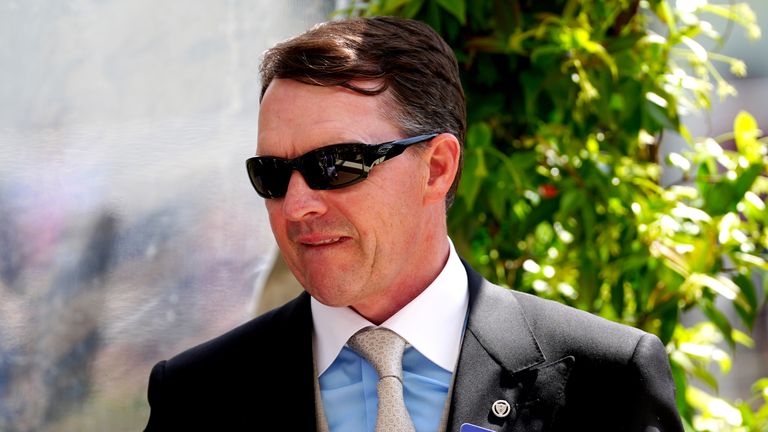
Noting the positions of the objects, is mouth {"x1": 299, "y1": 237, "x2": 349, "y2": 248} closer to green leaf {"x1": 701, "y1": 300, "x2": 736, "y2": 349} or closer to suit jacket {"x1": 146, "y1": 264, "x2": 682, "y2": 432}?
suit jacket {"x1": 146, "y1": 264, "x2": 682, "y2": 432}

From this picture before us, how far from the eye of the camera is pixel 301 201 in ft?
4.64

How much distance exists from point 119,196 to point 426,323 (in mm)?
997

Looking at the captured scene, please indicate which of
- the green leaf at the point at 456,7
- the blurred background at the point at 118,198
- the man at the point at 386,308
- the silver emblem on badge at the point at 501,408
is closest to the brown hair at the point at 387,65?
the man at the point at 386,308

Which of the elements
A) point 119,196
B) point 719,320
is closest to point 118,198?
point 119,196

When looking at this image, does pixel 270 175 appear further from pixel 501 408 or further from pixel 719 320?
pixel 719 320

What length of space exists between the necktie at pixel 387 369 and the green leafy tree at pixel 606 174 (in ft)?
2.47

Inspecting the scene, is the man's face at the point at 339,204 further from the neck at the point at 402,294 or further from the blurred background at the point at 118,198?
the blurred background at the point at 118,198

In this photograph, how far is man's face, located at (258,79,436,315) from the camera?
1.42 metres

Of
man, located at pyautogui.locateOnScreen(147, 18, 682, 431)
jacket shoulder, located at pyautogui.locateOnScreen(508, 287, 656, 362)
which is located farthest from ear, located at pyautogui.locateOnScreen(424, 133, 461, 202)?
jacket shoulder, located at pyautogui.locateOnScreen(508, 287, 656, 362)

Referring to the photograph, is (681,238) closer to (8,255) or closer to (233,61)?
(233,61)

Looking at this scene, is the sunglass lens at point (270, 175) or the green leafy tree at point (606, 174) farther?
the green leafy tree at point (606, 174)

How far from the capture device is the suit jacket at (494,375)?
148 centimetres

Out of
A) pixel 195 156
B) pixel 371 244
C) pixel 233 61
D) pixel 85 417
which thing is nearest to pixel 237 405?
pixel 371 244

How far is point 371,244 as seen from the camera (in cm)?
144
